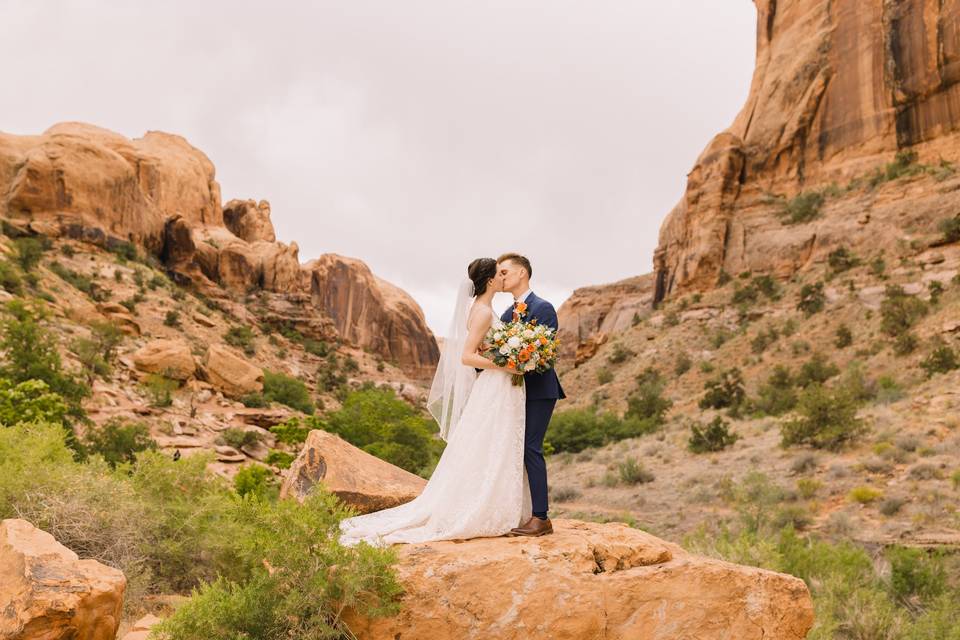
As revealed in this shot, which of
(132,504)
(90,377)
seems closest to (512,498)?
(132,504)

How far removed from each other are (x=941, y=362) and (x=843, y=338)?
864cm

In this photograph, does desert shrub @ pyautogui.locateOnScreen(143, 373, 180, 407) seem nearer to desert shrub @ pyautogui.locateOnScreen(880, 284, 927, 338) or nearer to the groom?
the groom

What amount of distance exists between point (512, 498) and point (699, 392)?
1220 inches

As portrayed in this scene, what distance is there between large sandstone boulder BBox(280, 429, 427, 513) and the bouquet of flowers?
2037 mm

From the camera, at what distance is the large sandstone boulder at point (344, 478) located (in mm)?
5812

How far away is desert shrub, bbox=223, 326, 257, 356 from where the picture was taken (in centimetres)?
4012

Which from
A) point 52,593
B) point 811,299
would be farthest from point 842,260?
point 52,593

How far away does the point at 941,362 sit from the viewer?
70.6 ft

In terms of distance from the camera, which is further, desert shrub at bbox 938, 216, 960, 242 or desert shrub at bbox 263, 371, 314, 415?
desert shrub at bbox 938, 216, 960, 242

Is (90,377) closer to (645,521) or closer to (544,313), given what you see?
(645,521)

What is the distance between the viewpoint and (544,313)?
4.89m

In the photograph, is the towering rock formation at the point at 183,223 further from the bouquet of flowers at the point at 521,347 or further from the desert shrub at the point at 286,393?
the bouquet of flowers at the point at 521,347

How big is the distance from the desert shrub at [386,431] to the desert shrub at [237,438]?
3026 mm

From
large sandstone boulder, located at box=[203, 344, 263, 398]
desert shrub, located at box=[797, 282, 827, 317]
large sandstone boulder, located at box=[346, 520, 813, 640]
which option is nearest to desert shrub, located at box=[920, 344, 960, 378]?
desert shrub, located at box=[797, 282, 827, 317]
